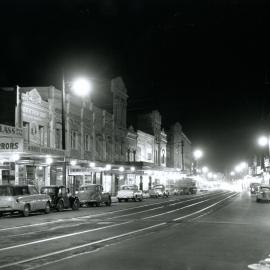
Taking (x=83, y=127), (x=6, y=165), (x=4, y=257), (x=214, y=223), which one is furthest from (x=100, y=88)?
(x=4, y=257)

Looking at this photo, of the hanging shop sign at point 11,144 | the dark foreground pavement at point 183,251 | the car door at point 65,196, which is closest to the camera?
the dark foreground pavement at point 183,251

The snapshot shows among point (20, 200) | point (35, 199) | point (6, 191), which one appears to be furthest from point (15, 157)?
point (20, 200)

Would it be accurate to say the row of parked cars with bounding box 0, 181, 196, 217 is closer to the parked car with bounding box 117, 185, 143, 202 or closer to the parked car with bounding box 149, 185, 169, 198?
the parked car with bounding box 117, 185, 143, 202

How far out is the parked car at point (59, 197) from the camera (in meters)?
33.5

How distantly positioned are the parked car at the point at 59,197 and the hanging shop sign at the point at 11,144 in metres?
2.99

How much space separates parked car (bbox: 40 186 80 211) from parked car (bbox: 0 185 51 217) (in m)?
2.45

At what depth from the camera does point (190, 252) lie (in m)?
13.1

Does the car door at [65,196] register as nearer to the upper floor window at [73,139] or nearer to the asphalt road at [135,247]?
the asphalt road at [135,247]

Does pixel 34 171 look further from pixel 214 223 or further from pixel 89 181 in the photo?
pixel 214 223

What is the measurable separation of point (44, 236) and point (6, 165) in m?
24.2

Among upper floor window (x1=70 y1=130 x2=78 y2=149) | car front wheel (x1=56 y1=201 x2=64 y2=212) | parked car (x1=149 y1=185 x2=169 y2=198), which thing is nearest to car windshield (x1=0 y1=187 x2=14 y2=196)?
car front wheel (x1=56 y1=201 x2=64 y2=212)

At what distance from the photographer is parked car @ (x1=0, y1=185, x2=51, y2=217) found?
28.1 metres

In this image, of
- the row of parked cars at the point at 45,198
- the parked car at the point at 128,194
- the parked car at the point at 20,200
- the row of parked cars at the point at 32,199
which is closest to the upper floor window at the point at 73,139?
the parked car at the point at 128,194

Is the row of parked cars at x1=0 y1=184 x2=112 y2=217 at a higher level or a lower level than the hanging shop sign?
lower
